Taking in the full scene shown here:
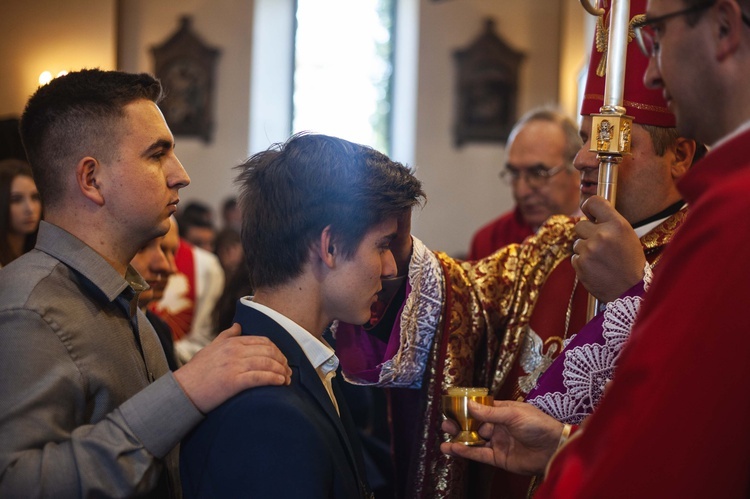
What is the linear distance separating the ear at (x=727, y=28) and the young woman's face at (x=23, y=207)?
10.9 ft

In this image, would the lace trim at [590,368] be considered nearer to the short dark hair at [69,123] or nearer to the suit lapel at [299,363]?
the suit lapel at [299,363]

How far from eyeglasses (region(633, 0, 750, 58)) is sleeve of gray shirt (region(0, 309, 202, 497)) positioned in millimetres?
1073

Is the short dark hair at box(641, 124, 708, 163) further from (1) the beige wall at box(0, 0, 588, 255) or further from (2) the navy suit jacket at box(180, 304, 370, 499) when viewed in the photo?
(1) the beige wall at box(0, 0, 588, 255)

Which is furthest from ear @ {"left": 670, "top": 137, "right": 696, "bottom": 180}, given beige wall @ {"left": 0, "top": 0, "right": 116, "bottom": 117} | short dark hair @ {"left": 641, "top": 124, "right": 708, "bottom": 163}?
beige wall @ {"left": 0, "top": 0, "right": 116, "bottom": 117}

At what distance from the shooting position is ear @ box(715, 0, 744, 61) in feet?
3.88

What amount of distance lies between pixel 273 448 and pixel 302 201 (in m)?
0.58

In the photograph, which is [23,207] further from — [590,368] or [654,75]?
[654,75]

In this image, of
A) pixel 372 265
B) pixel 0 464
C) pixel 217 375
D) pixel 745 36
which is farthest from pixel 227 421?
pixel 745 36

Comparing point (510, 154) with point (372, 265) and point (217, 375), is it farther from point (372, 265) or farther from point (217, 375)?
point (217, 375)

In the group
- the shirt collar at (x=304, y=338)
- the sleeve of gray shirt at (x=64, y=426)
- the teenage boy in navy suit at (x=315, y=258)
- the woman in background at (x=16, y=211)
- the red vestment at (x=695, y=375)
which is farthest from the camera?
the woman in background at (x=16, y=211)

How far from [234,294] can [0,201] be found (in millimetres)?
1238

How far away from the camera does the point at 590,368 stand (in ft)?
6.58

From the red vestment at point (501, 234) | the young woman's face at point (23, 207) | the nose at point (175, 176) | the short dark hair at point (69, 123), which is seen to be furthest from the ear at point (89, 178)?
the red vestment at point (501, 234)

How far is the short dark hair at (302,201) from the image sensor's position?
6.21 feet
